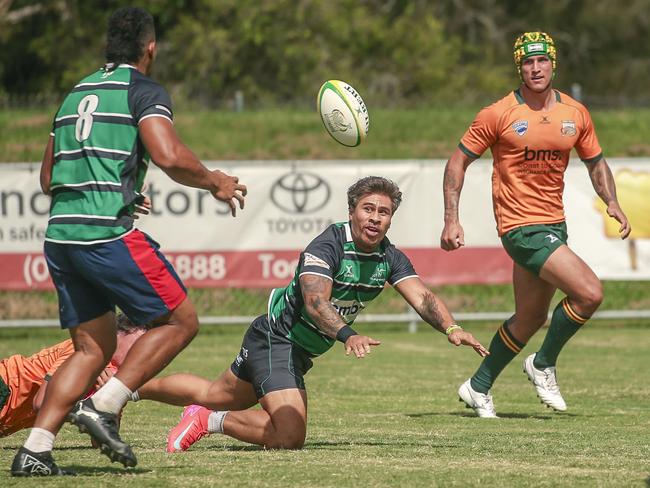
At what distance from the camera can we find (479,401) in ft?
27.3

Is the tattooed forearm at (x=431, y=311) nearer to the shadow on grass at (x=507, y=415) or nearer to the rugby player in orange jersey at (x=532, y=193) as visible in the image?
the rugby player in orange jersey at (x=532, y=193)

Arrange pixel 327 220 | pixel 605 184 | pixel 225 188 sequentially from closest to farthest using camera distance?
pixel 225 188 < pixel 605 184 < pixel 327 220

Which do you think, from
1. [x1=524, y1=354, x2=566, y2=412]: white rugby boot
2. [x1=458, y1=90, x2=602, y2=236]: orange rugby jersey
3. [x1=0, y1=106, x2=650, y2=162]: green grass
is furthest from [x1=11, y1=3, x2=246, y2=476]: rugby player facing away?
[x1=0, y1=106, x2=650, y2=162]: green grass

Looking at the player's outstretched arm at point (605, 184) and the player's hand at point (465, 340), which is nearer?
the player's hand at point (465, 340)

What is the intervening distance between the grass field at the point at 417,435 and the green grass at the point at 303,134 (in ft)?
20.5

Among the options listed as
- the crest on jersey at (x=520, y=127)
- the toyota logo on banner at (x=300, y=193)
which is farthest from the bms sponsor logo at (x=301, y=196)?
the crest on jersey at (x=520, y=127)

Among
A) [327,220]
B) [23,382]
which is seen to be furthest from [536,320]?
[327,220]

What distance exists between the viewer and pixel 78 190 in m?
5.33

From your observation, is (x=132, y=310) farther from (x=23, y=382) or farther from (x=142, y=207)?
(x=23, y=382)

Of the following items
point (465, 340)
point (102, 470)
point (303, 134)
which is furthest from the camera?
point (303, 134)

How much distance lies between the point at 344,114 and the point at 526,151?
4.07ft

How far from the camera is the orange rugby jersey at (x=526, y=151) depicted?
810cm

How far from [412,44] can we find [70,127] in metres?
26.3

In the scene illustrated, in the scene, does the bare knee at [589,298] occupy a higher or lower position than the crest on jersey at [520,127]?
lower
